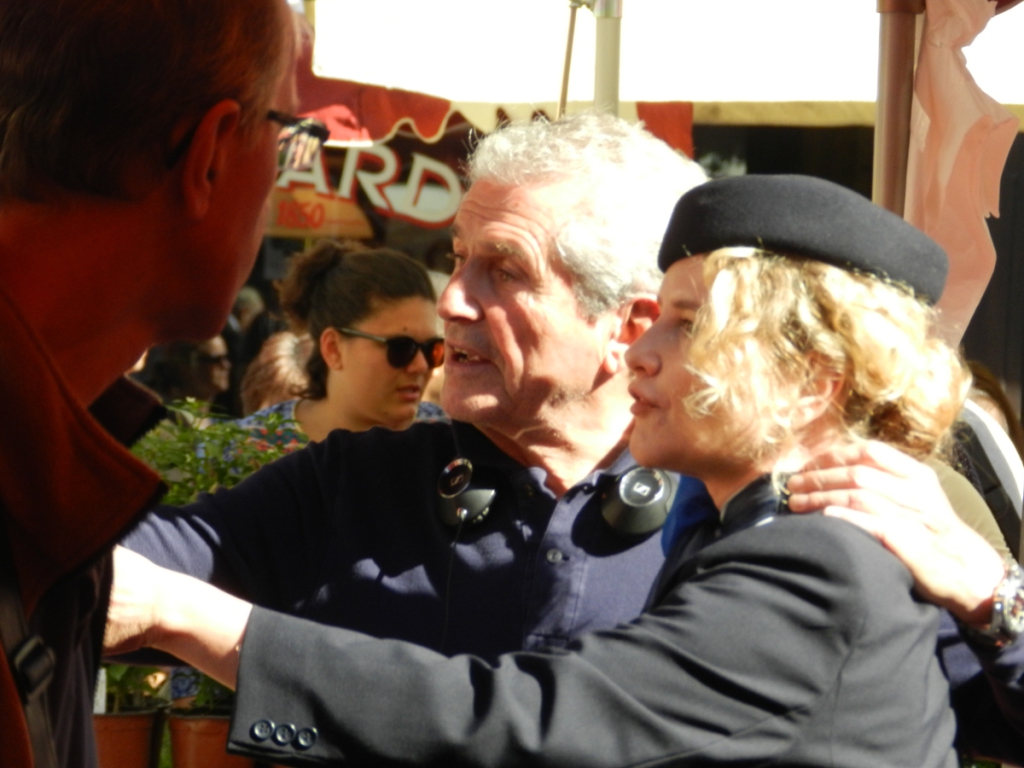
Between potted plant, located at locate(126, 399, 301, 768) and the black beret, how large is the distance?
1.73 meters

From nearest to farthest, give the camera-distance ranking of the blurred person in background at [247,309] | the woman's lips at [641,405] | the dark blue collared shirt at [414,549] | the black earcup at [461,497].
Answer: the woman's lips at [641,405] → the dark blue collared shirt at [414,549] → the black earcup at [461,497] → the blurred person in background at [247,309]

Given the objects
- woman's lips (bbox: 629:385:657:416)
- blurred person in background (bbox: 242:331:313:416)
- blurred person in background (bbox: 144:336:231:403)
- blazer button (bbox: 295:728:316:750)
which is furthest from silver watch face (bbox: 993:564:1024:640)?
blurred person in background (bbox: 144:336:231:403)

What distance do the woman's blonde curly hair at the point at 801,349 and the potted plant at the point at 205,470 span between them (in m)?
1.69

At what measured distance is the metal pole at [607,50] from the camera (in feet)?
11.3

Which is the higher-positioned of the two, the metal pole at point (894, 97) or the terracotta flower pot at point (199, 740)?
the metal pole at point (894, 97)

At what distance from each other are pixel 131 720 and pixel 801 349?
2.12m

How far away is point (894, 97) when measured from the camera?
3.16 meters

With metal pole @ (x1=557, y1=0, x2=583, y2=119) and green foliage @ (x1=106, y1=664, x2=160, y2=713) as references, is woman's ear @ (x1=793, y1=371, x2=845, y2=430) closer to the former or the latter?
metal pole @ (x1=557, y1=0, x2=583, y2=119)

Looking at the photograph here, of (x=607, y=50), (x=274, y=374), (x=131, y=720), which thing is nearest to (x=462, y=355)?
(x=131, y=720)

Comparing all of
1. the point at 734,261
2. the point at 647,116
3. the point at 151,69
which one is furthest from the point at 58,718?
the point at 647,116

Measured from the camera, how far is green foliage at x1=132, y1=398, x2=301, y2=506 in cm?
303

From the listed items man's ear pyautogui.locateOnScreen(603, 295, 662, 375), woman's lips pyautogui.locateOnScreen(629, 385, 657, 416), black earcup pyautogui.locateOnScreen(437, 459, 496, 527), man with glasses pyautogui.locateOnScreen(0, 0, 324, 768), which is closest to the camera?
man with glasses pyautogui.locateOnScreen(0, 0, 324, 768)

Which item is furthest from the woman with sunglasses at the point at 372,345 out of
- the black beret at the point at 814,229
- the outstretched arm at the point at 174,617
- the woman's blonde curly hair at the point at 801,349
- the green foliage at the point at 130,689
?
the woman's blonde curly hair at the point at 801,349

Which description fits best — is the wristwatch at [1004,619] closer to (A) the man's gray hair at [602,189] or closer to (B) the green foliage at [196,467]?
(A) the man's gray hair at [602,189]
